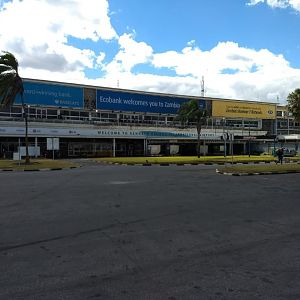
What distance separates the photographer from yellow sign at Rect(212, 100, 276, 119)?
284ft

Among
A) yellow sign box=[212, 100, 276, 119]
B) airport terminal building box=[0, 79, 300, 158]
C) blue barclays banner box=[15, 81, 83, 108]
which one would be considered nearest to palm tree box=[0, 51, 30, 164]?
airport terminal building box=[0, 79, 300, 158]

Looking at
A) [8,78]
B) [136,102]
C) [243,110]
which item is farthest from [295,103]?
[243,110]

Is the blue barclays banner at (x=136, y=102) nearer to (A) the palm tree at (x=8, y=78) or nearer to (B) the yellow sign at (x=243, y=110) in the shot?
(B) the yellow sign at (x=243, y=110)

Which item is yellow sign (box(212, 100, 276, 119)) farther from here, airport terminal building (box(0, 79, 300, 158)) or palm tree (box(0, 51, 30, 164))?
palm tree (box(0, 51, 30, 164))

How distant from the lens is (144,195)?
15.1 m

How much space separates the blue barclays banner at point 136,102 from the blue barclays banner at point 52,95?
406 cm

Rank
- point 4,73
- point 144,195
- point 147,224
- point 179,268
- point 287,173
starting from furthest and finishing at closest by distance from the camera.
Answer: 1. point 4,73
2. point 287,173
3. point 144,195
4. point 147,224
5. point 179,268

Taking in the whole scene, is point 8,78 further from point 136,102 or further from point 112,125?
point 136,102

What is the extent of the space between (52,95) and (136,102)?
15.7 metres

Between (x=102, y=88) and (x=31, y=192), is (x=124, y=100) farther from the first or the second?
(x=31, y=192)

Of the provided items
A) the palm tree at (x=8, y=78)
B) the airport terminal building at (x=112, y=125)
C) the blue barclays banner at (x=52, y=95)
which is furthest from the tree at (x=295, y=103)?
the blue barclays banner at (x=52, y=95)

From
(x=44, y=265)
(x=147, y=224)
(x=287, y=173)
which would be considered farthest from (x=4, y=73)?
(x=44, y=265)

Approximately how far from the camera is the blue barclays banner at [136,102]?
Result: 2840 inches

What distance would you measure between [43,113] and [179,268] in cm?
6216
